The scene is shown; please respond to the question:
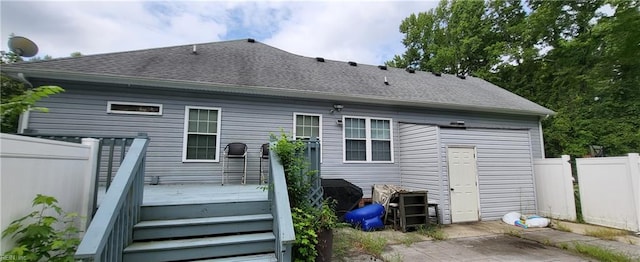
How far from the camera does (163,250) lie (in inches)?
110

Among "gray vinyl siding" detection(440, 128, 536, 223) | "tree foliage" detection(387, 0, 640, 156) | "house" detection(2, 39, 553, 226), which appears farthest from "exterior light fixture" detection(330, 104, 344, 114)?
"tree foliage" detection(387, 0, 640, 156)

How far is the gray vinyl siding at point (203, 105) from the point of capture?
224 inches

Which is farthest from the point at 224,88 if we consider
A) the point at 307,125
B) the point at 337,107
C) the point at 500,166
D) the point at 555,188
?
the point at 555,188

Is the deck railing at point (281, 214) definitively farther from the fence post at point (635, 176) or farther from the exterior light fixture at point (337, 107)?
the fence post at point (635, 176)

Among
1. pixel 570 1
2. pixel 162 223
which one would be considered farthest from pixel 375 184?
pixel 570 1

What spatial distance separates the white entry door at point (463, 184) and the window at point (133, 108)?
6.60 m

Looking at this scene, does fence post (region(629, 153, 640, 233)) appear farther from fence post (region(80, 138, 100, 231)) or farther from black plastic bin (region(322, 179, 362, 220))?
fence post (region(80, 138, 100, 231))

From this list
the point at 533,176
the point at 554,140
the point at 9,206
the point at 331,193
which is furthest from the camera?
the point at 554,140

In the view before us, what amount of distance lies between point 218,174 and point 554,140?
53.6ft

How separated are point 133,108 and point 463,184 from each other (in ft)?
24.7

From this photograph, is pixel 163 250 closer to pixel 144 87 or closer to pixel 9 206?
pixel 9 206

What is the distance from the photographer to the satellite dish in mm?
4988

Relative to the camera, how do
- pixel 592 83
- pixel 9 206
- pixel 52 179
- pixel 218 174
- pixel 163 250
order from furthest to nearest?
pixel 592 83 < pixel 218 174 < pixel 163 250 < pixel 52 179 < pixel 9 206

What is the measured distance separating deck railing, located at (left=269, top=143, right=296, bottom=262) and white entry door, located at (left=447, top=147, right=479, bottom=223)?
4546 millimetres
